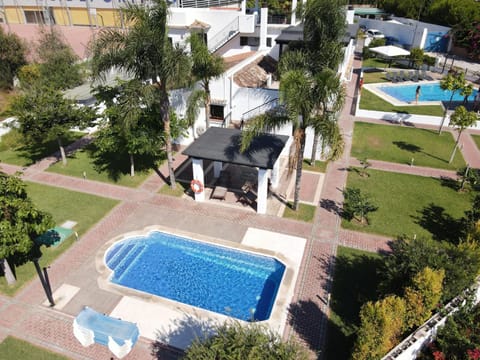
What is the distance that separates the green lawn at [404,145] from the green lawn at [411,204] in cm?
249

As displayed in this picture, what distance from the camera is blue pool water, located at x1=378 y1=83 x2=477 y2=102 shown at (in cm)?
3653

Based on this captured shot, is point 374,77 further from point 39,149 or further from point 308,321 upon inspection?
point 308,321

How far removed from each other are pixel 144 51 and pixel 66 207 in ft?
31.3

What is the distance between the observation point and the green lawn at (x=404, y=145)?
79.0ft

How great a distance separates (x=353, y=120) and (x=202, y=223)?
1911cm

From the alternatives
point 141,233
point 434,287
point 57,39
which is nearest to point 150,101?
point 141,233

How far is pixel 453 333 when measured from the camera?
11.2 meters

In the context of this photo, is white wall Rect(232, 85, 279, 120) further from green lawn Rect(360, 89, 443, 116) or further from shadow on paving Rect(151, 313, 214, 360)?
shadow on paving Rect(151, 313, 214, 360)

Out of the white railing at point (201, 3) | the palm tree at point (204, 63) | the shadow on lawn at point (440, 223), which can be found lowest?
the shadow on lawn at point (440, 223)

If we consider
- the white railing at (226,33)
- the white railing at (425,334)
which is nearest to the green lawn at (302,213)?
the white railing at (425,334)

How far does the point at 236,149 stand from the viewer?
60.2ft

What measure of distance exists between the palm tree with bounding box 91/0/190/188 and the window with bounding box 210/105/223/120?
9931mm

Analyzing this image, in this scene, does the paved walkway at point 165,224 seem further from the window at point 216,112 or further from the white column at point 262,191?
the window at point 216,112

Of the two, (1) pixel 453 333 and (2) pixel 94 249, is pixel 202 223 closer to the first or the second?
(2) pixel 94 249
